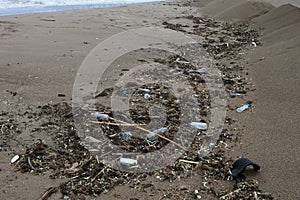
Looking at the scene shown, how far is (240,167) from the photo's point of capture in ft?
6.71

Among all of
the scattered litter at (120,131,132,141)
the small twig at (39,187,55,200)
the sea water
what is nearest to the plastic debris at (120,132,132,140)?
the scattered litter at (120,131,132,141)

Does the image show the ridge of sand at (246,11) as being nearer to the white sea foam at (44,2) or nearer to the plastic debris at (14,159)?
the white sea foam at (44,2)

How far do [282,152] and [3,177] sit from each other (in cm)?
184

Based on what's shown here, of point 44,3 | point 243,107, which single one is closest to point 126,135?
point 243,107

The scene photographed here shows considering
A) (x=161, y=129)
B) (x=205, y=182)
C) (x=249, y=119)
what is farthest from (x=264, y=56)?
(x=205, y=182)

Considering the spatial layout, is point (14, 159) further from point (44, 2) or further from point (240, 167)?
point (44, 2)

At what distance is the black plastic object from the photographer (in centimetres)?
200

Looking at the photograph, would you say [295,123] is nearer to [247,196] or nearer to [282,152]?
[282,152]

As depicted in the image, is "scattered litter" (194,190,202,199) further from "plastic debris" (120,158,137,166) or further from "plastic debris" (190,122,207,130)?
"plastic debris" (190,122,207,130)

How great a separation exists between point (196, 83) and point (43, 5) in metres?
6.81

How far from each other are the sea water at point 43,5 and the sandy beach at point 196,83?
1.22 m

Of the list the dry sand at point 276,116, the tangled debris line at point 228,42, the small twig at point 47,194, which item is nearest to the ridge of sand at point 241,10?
the tangled debris line at point 228,42

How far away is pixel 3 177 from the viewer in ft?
6.54

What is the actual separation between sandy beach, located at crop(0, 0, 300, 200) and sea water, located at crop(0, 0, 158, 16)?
1223 mm
